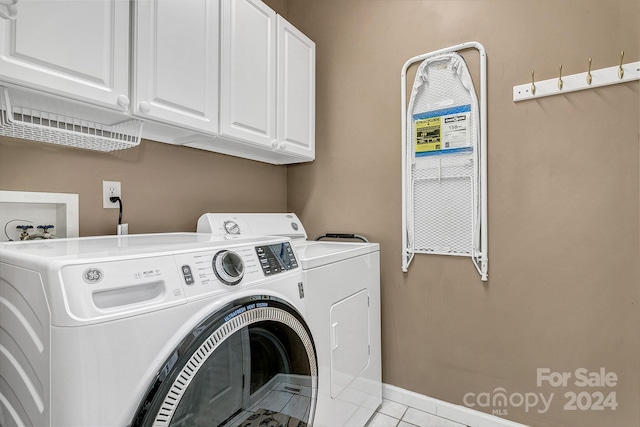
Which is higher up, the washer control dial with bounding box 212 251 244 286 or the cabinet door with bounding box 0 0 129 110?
the cabinet door with bounding box 0 0 129 110

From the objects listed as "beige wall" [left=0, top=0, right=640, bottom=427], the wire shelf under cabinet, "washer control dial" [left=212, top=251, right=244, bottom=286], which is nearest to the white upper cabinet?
"beige wall" [left=0, top=0, right=640, bottom=427]

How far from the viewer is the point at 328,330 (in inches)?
54.1

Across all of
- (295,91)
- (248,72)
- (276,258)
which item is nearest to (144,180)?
(248,72)

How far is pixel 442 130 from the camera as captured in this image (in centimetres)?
179

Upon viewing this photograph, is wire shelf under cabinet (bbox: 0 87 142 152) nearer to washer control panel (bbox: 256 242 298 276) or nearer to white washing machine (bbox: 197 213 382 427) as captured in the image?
white washing machine (bbox: 197 213 382 427)

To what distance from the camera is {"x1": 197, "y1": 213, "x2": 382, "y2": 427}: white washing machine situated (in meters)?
1.32

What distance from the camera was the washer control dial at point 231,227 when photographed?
1720mm

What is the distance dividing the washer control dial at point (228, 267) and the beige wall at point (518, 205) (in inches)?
48.2

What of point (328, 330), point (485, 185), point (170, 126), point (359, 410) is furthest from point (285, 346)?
point (485, 185)

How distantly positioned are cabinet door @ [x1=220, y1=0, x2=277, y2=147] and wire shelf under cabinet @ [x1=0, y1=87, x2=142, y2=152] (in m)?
0.39

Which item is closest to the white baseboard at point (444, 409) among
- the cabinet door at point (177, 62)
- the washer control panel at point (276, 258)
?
the washer control panel at point (276, 258)

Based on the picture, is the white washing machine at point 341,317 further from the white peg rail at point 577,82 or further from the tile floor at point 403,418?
the white peg rail at point 577,82

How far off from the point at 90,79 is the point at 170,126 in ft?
1.09

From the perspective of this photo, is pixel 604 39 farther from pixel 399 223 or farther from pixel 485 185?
pixel 399 223
